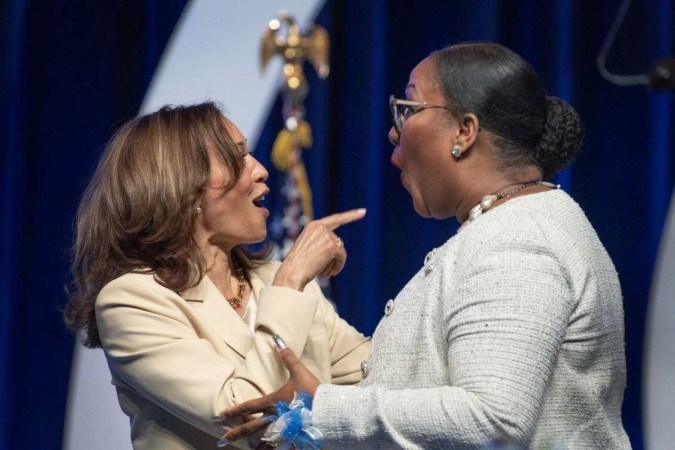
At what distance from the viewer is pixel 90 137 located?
3.06 m

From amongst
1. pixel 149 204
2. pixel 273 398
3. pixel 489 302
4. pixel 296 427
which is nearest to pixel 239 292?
pixel 149 204

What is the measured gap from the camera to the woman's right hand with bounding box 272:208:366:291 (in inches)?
79.5

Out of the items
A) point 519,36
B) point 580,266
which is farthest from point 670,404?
point 580,266

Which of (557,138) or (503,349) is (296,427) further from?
(557,138)

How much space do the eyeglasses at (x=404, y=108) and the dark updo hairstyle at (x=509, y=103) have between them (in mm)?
44

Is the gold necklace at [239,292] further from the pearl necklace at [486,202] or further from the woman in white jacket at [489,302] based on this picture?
the pearl necklace at [486,202]

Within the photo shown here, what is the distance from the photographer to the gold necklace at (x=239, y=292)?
7.22ft

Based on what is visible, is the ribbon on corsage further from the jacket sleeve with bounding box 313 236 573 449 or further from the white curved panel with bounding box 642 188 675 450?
the white curved panel with bounding box 642 188 675 450

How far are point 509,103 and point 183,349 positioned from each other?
704 mm

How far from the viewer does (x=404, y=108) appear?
1.89m

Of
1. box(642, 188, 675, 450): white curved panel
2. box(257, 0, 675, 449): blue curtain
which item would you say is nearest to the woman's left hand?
box(257, 0, 675, 449): blue curtain

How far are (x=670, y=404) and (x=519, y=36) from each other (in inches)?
41.0

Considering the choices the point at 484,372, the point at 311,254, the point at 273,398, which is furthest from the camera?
the point at 311,254

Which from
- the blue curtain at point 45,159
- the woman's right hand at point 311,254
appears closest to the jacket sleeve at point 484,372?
the woman's right hand at point 311,254
